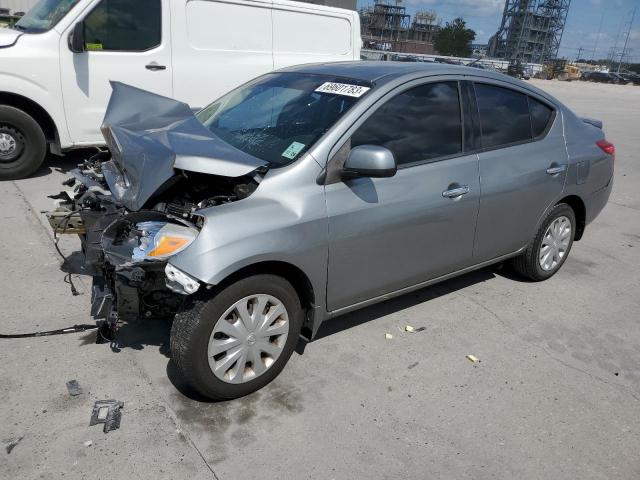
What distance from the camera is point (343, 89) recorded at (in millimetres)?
3385

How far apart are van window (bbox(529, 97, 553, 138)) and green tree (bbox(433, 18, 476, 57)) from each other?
323ft

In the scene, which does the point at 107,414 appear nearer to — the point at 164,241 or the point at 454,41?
the point at 164,241

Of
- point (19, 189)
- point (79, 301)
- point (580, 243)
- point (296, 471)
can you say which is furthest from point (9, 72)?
point (580, 243)

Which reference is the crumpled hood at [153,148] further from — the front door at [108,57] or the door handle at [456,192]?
the front door at [108,57]

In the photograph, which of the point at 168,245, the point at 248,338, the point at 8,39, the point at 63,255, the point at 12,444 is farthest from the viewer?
the point at 8,39

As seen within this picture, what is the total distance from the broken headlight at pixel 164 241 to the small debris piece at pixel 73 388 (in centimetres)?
84

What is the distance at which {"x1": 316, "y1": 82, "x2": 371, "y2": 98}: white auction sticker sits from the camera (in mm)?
3302

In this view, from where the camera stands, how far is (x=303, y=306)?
318cm

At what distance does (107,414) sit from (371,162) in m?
1.90

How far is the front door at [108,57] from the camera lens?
6.31 meters

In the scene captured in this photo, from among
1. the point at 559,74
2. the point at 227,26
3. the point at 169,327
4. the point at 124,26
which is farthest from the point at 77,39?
the point at 559,74

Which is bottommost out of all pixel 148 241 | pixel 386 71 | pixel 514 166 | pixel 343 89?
pixel 148 241

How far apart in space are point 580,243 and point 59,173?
621cm

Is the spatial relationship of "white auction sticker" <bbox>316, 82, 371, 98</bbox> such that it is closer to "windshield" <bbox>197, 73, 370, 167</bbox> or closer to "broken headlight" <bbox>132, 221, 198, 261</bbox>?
"windshield" <bbox>197, 73, 370, 167</bbox>
